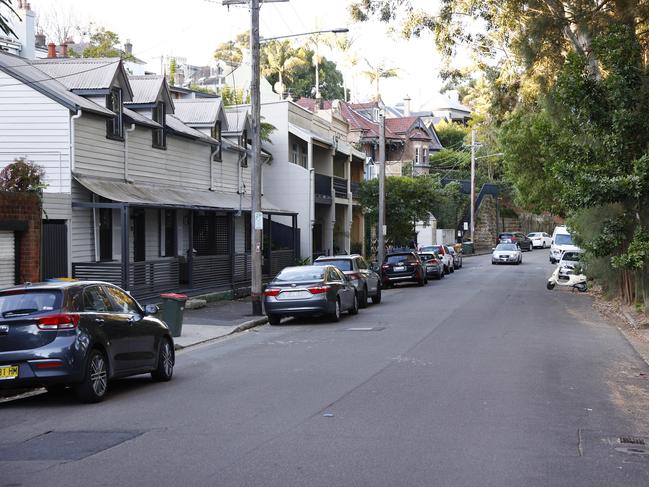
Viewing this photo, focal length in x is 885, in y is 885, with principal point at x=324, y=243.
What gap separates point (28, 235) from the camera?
19344mm

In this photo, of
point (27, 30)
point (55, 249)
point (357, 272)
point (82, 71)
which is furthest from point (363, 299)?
point (27, 30)

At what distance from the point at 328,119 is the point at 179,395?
118 ft

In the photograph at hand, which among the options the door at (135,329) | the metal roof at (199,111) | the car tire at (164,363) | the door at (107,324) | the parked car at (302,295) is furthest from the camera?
the metal roof at (199,111)

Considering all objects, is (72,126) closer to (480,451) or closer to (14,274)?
(14,274)

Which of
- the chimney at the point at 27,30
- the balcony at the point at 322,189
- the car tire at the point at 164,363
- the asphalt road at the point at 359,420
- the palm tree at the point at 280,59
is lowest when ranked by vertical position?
the asphalt road at the point at 359,420

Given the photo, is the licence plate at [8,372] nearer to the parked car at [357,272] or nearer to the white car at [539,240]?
the parked car at [357,272]

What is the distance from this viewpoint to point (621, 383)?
41.3 feet

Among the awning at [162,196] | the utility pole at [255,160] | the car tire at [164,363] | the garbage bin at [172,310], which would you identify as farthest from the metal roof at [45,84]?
the car tire at [164,363]

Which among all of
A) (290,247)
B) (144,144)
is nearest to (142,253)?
(144,144)

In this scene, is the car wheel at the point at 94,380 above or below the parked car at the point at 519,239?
below

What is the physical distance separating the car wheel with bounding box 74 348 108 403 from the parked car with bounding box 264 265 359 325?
424 inches

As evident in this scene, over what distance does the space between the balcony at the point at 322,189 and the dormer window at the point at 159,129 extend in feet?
44.8

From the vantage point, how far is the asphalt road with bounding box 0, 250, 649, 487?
291 inches

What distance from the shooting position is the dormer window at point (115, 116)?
961 inches
